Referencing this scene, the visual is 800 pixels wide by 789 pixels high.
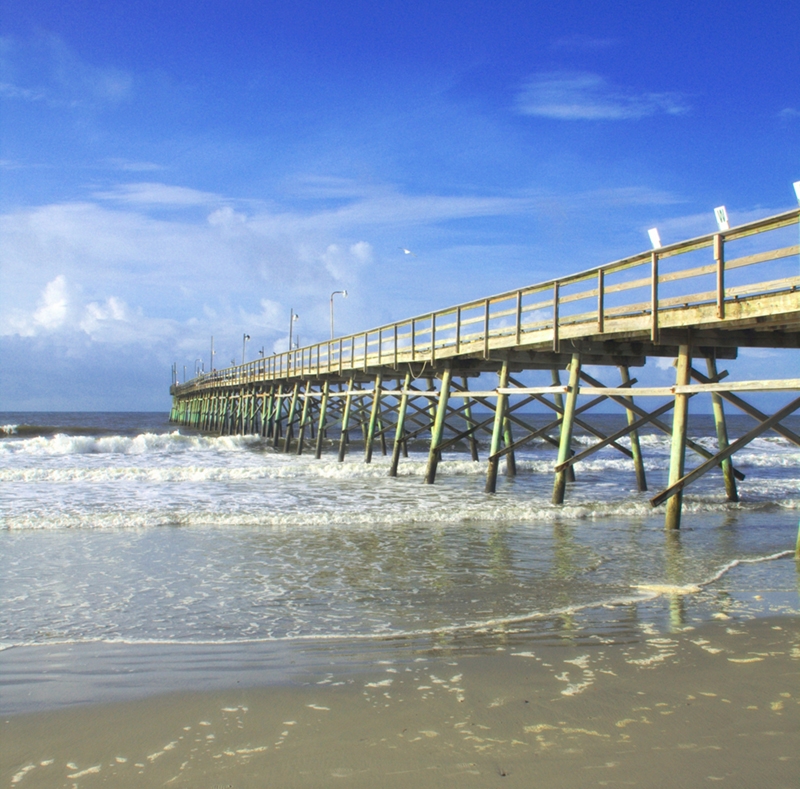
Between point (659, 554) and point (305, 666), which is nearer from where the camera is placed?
point (305, 666)

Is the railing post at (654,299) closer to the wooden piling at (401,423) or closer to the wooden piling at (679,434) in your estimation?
the wooden piling at (679,434)

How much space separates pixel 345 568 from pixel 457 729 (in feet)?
13.5

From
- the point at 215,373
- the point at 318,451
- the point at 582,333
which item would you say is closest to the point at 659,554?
the point at 582,333

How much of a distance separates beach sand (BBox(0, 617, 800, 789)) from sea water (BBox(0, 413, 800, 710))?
0.50 m

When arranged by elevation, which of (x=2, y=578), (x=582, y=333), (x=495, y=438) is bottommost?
(x=2, y=578)

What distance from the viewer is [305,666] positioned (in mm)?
4250

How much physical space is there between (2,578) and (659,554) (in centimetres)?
692

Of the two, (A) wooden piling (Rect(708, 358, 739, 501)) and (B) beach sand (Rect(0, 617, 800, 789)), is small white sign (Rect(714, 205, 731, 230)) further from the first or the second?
(B) beach sand (Rect(0, 617, 800, 789))

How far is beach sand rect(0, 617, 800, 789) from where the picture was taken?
113 inches

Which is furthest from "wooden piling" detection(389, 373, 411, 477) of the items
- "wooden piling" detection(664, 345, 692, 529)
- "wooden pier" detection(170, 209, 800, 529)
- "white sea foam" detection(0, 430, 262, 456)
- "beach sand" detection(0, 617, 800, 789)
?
"white sea foam" detection(0, 430, 262, 456)

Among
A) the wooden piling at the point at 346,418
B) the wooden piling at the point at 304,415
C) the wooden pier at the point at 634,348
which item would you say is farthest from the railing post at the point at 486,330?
the wooden piling at the point at 304,415

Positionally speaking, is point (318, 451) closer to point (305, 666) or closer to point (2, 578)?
point (2, 578)

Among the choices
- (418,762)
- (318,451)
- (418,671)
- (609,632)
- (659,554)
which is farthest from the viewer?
(318,451)

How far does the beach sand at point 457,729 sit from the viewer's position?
2875 mm
